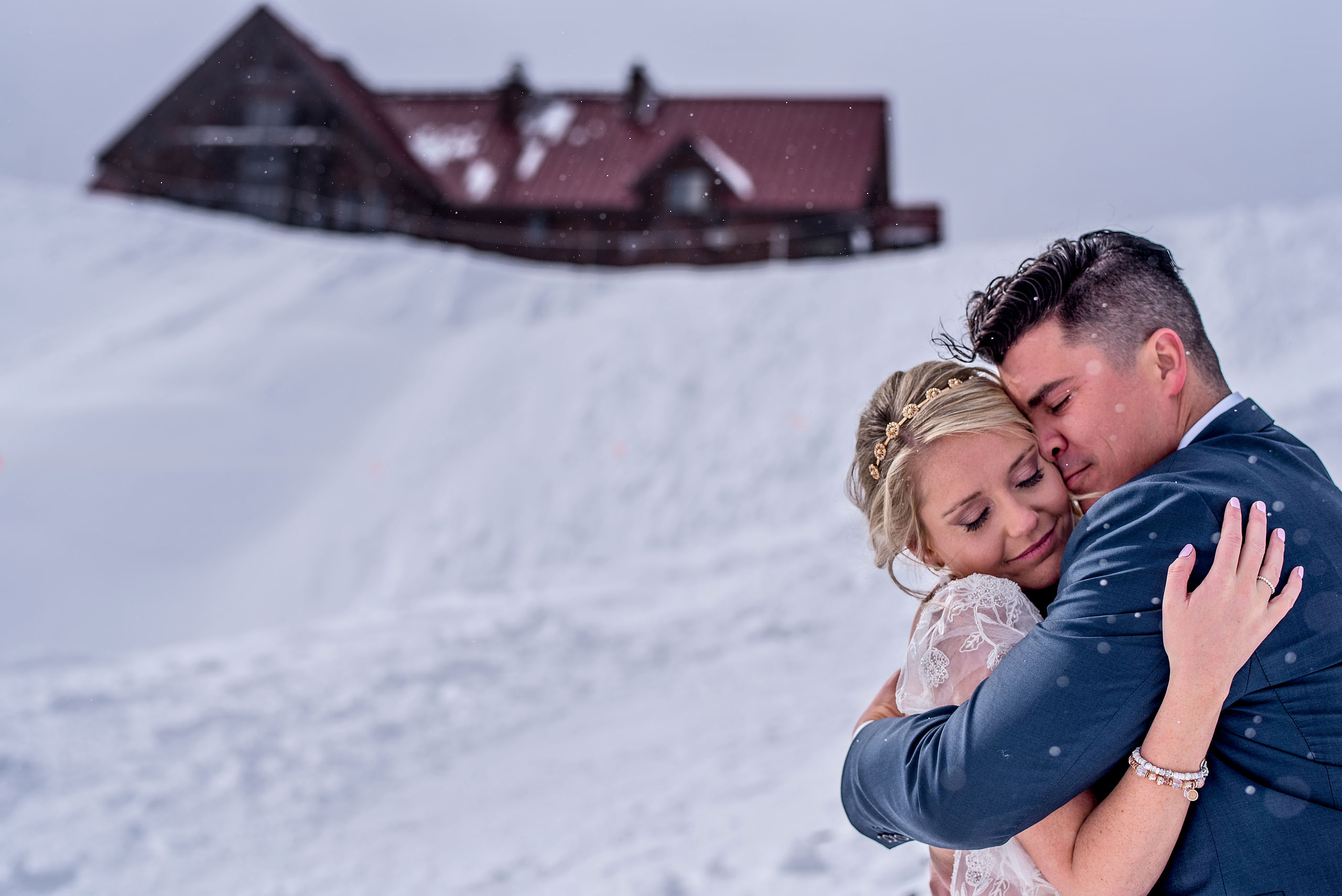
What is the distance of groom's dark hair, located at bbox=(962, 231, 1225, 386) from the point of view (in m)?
1.93

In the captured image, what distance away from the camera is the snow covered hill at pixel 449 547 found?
5.00 meters

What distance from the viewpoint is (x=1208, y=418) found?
1798 mm

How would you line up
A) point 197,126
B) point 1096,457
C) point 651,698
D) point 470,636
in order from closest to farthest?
1. point 1096,457
2. point 651,698
3. point 470,636
4. point 197,126

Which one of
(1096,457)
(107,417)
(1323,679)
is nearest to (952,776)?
(1323,679)

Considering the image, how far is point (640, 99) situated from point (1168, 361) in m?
25.5

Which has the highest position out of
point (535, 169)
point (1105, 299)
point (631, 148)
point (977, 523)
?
point (631, 148)

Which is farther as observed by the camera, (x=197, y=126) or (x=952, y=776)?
(x=197, y=126)

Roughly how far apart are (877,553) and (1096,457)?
574 millimetres

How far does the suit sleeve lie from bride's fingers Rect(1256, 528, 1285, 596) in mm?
81

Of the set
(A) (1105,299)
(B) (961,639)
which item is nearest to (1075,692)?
(B) (961,639)

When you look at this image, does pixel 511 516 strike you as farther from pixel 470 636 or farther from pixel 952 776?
pixel 952 776

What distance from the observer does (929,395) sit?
7.38 ft

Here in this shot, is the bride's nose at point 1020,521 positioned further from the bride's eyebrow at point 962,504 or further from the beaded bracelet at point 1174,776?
the beaded bracelet at point 1174,776

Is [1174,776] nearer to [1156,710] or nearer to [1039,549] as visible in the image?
[1156,710]
